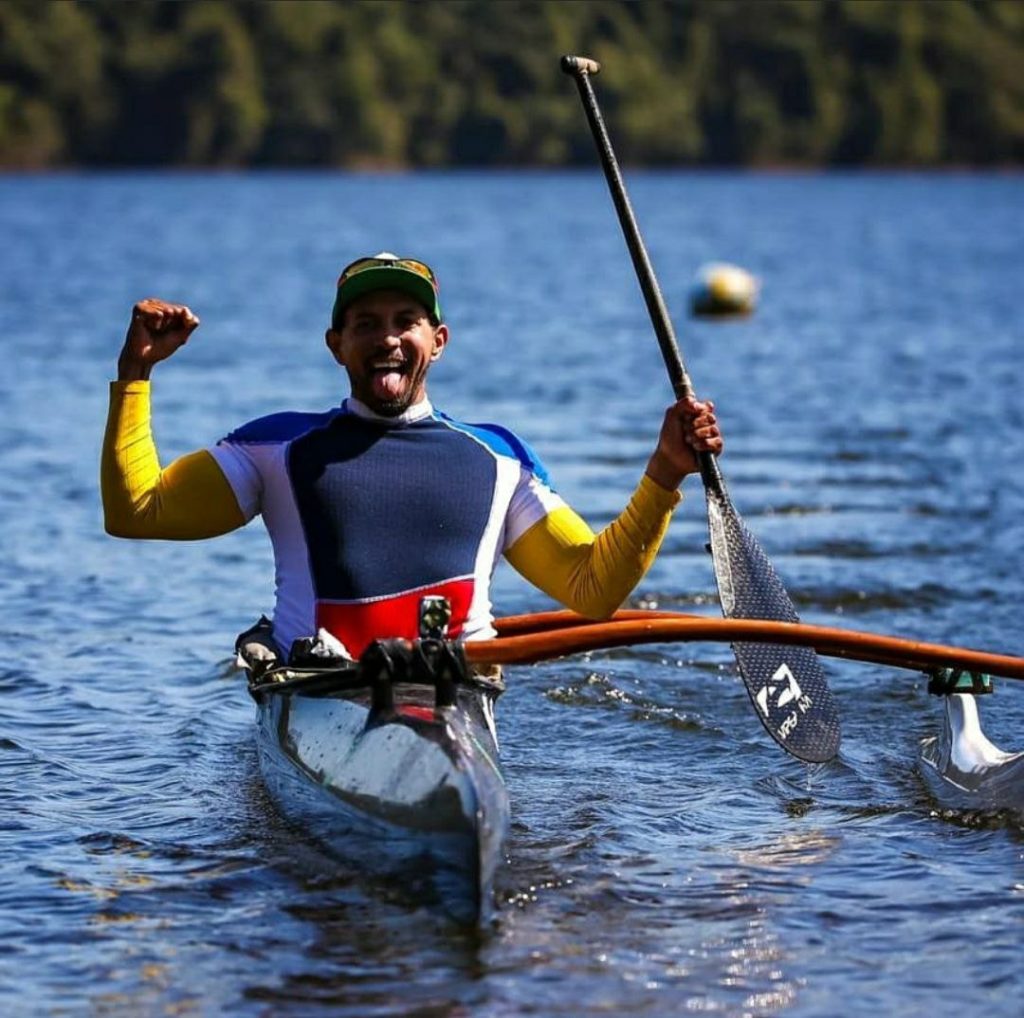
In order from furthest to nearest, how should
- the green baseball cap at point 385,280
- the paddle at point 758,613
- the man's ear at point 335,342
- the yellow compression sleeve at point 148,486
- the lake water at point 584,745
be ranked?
the paddle at point 758,613, the man's ear at point 335,342, the green baseball cap at point 385,280, the yellow compression sleeve at point 148,486, the lake water at point 584,745

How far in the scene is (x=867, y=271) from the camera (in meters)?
49.5

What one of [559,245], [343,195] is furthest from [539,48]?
[559,245]

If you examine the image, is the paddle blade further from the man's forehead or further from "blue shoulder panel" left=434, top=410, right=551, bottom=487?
the man's forehead

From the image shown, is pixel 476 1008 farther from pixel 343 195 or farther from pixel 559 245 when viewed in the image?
pixel 343 195

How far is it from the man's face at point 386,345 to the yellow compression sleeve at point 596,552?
0.72m

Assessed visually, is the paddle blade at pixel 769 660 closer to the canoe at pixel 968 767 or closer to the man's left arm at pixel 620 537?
the canoe at pixel 968 767

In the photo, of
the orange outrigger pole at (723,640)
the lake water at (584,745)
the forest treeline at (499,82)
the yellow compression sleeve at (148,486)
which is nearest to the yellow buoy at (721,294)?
the lake water at (584,745)

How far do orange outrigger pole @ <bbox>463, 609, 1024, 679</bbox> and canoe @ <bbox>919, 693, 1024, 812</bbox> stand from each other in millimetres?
424

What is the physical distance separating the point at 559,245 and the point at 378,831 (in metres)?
55.6

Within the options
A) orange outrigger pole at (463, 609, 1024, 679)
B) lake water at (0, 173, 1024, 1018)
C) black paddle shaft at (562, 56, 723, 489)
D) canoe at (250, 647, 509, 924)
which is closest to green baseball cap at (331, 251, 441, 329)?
black paddle shaft at (562, 56, 723, 489)

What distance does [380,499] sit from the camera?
24.9 feet

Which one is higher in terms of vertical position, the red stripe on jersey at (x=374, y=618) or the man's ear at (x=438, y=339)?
the man's ear at (x=438, y=339)

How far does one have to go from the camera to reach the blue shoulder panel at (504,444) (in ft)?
25.4

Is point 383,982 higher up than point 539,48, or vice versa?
point 539,48
